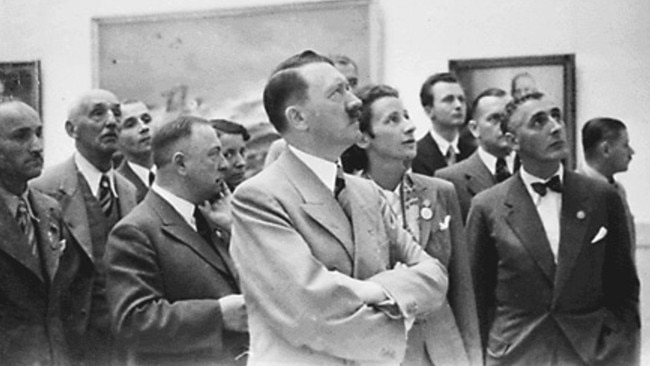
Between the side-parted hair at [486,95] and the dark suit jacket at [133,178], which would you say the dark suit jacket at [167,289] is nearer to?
the dark suit jacket at [133,178]

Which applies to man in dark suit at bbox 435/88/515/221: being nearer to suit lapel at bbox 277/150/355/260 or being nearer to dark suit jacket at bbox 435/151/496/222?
dark suit jacket at bbox 435/151/496/222

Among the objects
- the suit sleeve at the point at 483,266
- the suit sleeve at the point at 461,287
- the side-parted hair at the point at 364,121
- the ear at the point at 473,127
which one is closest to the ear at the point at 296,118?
the side-parted hair at the point at 364,121

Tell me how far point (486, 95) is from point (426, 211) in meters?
0.73

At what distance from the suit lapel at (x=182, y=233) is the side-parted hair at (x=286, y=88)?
574 millimetres

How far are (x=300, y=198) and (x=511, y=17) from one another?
3.60ft

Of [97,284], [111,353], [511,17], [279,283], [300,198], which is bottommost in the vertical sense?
[111,353]

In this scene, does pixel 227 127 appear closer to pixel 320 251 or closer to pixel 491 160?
pixel 491 160

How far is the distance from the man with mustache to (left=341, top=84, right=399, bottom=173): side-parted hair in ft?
1.63

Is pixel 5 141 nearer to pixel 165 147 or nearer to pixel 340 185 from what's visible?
pixel 165 147

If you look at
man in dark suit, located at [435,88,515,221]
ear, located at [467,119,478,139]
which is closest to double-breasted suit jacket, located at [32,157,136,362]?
man in dark suit, located at [435,88,515,221]

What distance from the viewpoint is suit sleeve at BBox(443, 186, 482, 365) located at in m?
2.29

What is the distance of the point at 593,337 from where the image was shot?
241cm

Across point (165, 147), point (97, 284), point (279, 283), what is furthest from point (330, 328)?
point (97, 284)

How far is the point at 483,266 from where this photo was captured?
2.51 m
